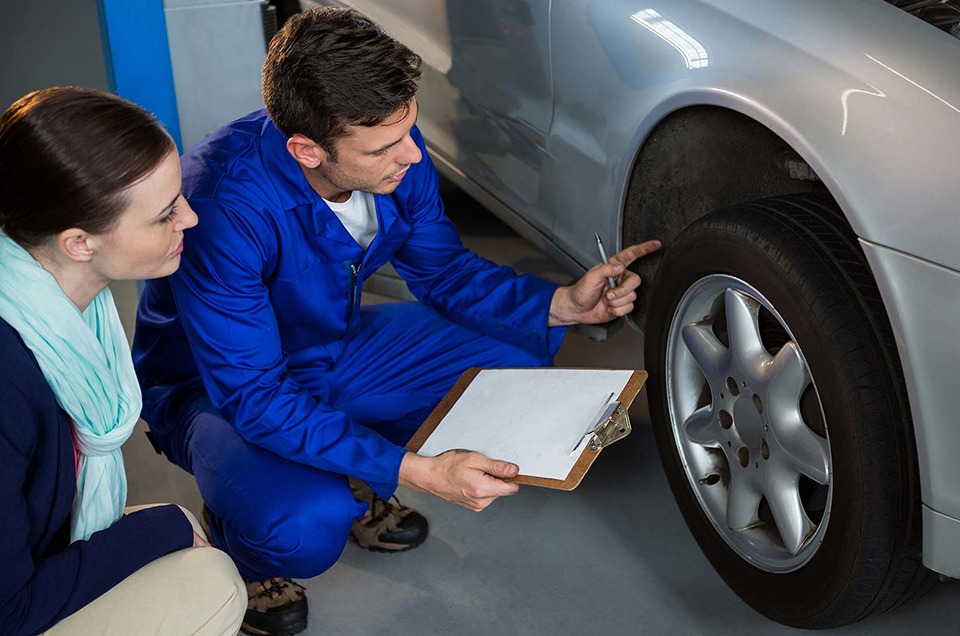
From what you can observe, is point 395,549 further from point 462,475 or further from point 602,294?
point 602,294

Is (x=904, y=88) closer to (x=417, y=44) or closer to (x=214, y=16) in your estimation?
(x=417, y=44)

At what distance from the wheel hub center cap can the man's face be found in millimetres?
701

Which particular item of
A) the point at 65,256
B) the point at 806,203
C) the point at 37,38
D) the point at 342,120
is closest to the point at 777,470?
the point at 806,203

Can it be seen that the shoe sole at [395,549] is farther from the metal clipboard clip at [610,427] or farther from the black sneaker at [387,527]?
the metal clipboard clip at [610,427]

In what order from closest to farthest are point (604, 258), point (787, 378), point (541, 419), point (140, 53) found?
point (787, 378) → point (541, 419) → point (604, 258) → point (140, 53)

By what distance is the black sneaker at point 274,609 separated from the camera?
2.05 meters

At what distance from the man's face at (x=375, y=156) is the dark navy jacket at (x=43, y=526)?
636 mm

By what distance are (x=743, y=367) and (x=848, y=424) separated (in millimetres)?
251

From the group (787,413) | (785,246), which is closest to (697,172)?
(785,246)

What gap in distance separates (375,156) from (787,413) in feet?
2.68

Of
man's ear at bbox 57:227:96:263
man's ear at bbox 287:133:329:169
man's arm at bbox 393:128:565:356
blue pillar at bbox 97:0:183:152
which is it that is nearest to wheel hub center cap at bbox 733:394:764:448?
man's arm at bbox 393:128:565:356

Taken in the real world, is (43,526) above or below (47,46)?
above

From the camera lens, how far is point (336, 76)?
1.82 metres

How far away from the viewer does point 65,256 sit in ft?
5.15
